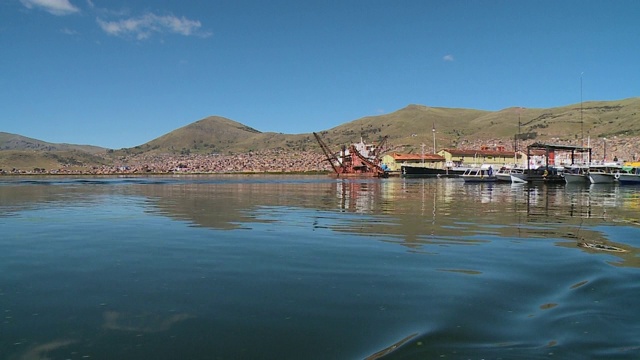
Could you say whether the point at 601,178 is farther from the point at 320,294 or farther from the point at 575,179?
the point at 320,294

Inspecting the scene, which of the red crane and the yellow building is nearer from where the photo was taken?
the red crane

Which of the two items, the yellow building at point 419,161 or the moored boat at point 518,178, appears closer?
the moored boat at point 518,178

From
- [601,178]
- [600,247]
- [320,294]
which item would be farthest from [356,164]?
[320,294]

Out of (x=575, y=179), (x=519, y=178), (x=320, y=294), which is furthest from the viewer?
(x=519, y=178)

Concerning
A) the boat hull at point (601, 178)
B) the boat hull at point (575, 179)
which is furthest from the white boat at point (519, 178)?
the boat hull at point (601, 178)

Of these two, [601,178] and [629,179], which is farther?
[601,178]

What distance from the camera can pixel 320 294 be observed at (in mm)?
8133

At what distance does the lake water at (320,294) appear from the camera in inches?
231

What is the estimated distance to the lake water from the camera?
19.2ft

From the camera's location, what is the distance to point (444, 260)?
11.1 metres

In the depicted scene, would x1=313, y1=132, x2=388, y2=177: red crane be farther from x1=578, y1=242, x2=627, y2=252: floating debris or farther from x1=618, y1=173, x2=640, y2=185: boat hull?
x1=578, y1=242, x2=627, y2=252: floating debris

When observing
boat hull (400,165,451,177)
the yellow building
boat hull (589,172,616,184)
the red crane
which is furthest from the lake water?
the yellow building

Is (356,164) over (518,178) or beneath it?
over

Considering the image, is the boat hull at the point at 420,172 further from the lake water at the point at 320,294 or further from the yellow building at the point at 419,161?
the lake water at the point at 320,294
